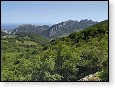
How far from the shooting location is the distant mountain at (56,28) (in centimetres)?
677

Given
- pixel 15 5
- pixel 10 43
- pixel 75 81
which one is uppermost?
pixel 15 5

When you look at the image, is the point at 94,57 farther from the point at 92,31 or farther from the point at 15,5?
the point at 15,5

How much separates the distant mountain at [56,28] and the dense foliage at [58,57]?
0.06m

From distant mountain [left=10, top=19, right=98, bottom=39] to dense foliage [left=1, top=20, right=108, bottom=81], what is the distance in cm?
6

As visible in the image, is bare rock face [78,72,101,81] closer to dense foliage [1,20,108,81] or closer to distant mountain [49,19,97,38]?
dense foliage [1,20,108,81]

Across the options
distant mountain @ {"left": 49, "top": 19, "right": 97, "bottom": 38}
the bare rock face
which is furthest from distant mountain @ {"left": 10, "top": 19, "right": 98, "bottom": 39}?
the bare rock face

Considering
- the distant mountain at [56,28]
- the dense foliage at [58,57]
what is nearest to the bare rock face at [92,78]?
the dense foliage at [58,57]

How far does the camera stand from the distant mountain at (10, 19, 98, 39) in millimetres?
6766

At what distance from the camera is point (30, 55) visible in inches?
267

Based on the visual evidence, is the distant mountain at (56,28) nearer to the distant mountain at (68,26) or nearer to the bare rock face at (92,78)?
the distant mountain at (68,26)

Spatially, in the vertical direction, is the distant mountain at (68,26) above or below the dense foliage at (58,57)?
above

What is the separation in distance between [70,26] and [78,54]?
36 cm

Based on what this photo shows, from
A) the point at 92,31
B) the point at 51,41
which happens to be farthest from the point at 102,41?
the point at 51,41

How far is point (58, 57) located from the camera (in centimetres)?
681
